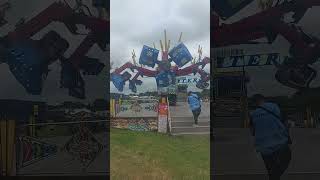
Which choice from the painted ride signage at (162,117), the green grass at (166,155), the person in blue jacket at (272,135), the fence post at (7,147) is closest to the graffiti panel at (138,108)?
the painted ride signage at (162,117)

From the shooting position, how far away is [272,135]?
7.00 m

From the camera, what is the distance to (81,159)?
285 inches

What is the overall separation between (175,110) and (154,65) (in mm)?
573

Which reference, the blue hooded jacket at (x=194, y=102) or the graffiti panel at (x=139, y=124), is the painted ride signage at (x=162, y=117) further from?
the blue hooded jacket at (x=194, y=102)

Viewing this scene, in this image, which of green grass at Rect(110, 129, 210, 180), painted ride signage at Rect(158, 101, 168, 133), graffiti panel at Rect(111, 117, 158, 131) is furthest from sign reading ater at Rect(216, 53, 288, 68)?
graffiti panel at Rect(111, 117, 158, 131)

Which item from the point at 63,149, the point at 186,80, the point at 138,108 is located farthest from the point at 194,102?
the point at 63,149

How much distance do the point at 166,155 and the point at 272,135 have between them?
123cm

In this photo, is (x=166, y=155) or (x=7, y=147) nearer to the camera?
(x=166, y=155)

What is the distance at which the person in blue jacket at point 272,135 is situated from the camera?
698cm

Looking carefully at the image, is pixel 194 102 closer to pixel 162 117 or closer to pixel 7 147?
pixel 162 117

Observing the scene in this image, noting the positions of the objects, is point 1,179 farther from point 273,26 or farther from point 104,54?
point 273,26

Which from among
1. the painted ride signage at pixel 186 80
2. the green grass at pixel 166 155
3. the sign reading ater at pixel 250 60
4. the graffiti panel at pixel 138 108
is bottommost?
the green grass at pixel 166 155

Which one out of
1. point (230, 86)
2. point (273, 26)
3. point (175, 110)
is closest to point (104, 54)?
point (175, 110)

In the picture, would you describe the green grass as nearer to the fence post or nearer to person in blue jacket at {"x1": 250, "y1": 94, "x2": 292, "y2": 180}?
person in blue jacket at {"x1": 250, "y1": 94, "x2": 292, "y2": 180}
